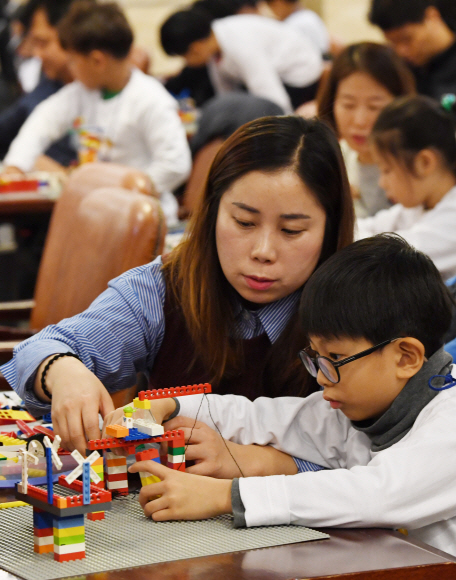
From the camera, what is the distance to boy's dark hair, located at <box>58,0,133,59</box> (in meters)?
4.44

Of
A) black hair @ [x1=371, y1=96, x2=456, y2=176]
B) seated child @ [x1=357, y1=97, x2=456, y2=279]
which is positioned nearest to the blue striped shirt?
seated child @ [x1=357, y1=97, x2=456, y2=279]

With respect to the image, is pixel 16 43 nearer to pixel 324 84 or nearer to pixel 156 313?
pixel 324 84

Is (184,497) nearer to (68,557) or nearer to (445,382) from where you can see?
(68,557)

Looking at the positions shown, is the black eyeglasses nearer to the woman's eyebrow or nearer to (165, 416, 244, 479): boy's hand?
(165, 416, 244, 479): boy's hand

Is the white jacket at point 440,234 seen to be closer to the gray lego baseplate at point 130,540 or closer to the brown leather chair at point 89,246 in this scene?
the brown leather chair at point 89,246

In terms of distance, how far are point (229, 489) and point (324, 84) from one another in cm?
271

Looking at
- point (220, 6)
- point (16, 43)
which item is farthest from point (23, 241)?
point (16, 43)

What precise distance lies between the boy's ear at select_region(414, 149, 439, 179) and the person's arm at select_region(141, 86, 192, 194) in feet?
6.06

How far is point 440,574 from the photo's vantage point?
0.94 meters

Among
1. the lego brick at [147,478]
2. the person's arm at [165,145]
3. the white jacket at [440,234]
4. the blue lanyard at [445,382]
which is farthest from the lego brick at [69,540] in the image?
the person's arm at [165,145]

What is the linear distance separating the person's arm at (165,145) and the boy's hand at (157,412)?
3199mm

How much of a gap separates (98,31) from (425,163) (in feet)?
7.31

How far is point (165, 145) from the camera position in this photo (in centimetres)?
448

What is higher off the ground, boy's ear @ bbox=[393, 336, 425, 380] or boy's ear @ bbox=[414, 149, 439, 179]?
boy's ear @ bbox=[393, 336, 425, 380]
